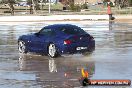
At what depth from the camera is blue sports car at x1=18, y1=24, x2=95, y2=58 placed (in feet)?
64.7

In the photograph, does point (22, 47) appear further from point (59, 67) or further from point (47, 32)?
point (59, 67)

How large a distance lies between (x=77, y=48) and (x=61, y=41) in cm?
75

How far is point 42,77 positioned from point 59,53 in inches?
221

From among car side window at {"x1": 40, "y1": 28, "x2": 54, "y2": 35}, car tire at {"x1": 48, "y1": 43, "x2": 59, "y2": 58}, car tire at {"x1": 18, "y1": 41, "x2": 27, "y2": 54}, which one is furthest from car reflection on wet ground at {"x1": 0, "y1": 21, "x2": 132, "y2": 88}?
car side window at {"x1": 40, "y1": 28, "x2": 54, "y2": 35}

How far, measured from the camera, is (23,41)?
2180cm

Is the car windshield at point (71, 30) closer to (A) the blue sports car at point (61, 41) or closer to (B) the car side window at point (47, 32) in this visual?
(A) the blue sports car at point (61, 41)

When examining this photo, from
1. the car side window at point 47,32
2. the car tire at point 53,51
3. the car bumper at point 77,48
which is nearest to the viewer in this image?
the car bumper at point 77,48

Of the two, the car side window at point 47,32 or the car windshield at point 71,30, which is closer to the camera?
the car windshield at point 71,30

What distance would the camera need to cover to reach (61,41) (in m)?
19.8

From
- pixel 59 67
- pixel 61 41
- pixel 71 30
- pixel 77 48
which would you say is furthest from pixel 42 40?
pixel 59 67

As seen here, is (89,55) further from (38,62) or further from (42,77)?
(42,77)

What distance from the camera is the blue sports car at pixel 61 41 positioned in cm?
1972

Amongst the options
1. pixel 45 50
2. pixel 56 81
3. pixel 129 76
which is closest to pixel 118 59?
pixel 45 50

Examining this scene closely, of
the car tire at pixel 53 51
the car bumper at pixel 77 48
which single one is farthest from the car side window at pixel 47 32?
the car bumper at pixel 77 48
